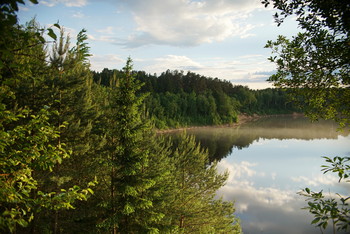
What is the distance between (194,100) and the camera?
305ft

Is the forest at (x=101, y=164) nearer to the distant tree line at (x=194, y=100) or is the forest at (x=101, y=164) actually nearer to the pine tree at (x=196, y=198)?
the pine tree at (x=196, y=198)

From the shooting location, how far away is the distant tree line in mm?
82562

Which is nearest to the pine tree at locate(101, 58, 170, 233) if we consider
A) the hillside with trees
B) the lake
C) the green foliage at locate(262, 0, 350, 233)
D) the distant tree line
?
the hillside with trees

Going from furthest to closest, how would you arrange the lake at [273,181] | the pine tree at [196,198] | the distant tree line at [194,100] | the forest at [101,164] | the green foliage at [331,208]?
the distant tree line at [194,100]
the lake at [273,181]
the pine tree at [196,198]
the forest at [101,164]
the green foliage at [331,208]

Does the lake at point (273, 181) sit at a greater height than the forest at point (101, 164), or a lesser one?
lesser

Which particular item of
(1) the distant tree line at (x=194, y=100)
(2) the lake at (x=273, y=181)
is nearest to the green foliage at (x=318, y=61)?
(2) the lake at (x=273, y=181)

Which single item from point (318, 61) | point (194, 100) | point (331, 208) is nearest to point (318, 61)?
point (318, 61)

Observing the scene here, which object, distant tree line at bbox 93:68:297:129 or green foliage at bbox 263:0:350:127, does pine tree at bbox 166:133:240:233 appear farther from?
distant tree line at bbox 93:68:297:129

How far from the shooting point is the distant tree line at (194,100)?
8256 cm

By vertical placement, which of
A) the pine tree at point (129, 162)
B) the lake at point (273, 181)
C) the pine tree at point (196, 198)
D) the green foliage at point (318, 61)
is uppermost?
the green foliage at point (318, 61)

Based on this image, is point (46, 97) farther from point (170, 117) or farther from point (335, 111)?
point (170, 117)

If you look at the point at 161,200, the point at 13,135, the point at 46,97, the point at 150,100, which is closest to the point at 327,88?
the point at 13,135

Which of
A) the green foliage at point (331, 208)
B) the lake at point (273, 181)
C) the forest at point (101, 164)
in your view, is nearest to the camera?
the green foliage at point (331, 208)

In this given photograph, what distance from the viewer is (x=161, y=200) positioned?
39.4 ft
